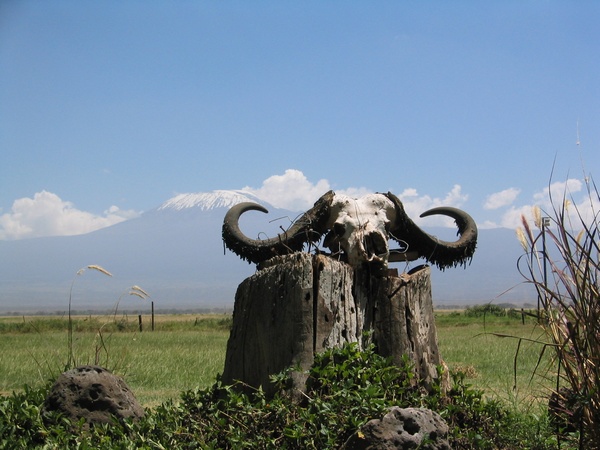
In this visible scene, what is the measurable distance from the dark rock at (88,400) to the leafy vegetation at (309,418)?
177 millimetres

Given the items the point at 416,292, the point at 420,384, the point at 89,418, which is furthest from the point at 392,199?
the point at 89,418

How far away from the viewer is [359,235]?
7.19 m

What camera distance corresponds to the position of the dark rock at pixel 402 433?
5.00 metres

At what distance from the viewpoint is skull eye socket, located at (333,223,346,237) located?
7.43 metres

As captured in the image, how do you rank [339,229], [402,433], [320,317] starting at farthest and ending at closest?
[339,229] → [320,317] → [402,433]

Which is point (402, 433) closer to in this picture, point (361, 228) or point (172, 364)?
point (361, 228)

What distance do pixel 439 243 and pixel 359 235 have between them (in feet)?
4.60

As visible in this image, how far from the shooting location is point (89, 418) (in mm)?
6828

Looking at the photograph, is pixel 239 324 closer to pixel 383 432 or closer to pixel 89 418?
pixel 89 418

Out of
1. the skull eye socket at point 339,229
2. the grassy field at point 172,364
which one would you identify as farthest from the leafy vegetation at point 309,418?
the skull eye socket at point 339,229

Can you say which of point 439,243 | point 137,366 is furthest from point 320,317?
point 137,366

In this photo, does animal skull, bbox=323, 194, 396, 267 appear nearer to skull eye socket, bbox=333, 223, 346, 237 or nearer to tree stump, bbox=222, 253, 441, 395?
skull eye socket, bbox=333, 223, 346, 237

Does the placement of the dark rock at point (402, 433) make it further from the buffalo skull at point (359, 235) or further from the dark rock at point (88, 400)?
the dark rock at point (88, 400)

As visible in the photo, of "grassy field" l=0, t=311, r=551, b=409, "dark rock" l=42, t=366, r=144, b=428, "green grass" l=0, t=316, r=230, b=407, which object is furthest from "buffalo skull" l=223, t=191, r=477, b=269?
"green grass" l=0, t=316, r=230, b=407
